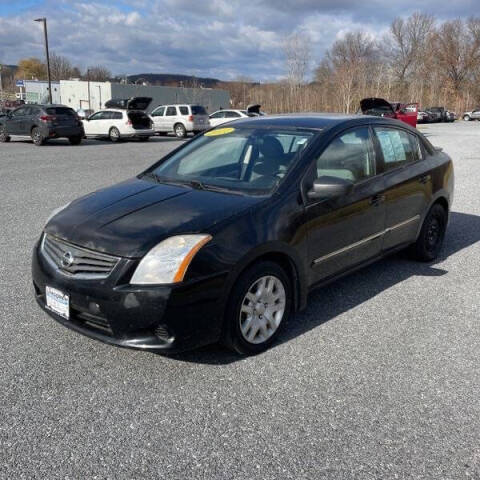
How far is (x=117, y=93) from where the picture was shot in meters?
68.2

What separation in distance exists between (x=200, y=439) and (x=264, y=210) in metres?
1.52

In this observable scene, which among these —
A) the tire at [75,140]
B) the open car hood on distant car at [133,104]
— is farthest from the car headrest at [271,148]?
the open car hood on distant car at [133,104]

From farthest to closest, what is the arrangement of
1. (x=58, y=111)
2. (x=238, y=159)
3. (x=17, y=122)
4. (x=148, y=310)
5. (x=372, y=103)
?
(x=372, y=103), (x=17, y=122), (x=58, y=111), (x=238, y=159), (x=148, y=310)

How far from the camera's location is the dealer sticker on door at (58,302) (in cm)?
324

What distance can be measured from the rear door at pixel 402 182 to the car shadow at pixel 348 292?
14.1 inches

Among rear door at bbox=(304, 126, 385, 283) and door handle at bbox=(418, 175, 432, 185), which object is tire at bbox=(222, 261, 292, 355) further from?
door handle at bbox=(418, 175, 432, 185)

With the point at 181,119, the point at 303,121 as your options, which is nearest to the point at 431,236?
the point at 303,121

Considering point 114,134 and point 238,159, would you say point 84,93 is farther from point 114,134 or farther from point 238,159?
point 238,159

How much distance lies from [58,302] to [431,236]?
396 centimetres

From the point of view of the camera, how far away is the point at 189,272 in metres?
3.02

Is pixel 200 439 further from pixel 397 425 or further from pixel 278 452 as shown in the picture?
pixel 397 425

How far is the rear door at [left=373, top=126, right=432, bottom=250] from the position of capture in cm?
469

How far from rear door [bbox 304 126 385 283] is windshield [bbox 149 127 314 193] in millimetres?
272

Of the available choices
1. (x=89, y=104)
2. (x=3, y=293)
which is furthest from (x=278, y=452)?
(x=89, y=104)
